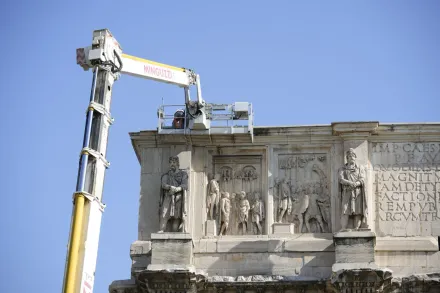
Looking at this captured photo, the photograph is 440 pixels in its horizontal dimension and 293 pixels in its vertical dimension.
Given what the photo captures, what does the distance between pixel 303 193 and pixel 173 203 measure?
3219 millimetres

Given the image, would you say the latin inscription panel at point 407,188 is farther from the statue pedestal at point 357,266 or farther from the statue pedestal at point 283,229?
the statue pedestal at point 283,229

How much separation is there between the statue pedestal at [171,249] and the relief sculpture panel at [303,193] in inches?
97.1

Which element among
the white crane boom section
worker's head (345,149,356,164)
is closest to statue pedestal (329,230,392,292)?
worker's head (345,149,356,164)

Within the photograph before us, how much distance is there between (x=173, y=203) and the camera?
1251 inches

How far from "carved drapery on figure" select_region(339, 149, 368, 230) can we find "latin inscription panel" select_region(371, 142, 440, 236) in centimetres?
60

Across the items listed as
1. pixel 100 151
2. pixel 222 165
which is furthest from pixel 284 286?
pixel 100 151

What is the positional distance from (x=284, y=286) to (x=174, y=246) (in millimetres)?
2748

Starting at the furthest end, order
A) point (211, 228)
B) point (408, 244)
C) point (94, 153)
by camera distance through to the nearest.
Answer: point (211, 228), point (408, 244), point (94, 153)

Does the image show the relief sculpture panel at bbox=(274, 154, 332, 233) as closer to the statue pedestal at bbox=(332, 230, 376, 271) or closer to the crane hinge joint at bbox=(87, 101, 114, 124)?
the statue pedestal at bbox=(332, 230, 376, 271)

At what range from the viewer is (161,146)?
3281cm

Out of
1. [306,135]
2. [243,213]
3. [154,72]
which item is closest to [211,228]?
[243,213]

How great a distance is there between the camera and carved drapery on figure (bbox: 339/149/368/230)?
31359 mm

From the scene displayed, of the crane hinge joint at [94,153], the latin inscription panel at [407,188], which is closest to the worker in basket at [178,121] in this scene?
the latin inscription panel at [407,188]

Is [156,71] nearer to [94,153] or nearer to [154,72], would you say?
[154,72]
